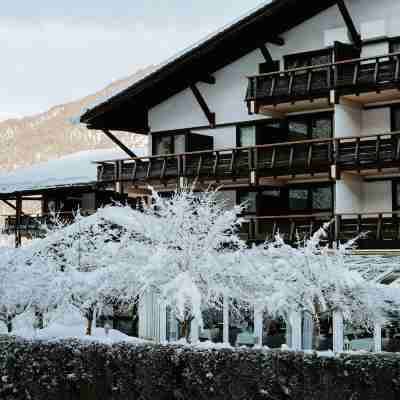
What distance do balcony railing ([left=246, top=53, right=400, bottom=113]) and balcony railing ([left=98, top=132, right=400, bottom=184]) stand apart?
156 cm

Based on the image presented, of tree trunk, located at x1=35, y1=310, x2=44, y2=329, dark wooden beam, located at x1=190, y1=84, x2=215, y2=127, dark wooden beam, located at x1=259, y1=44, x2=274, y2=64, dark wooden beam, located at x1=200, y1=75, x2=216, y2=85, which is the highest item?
dark wooden beam, located at x1=259, y1=44, x2=274, y2=64

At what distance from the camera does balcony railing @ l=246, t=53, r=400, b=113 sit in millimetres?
28000

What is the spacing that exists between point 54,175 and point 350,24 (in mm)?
18140

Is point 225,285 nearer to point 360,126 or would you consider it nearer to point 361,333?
point 361,333

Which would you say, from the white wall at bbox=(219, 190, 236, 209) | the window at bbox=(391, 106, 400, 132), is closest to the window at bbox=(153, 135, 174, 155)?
the white wall at bbox=(219, 190, 236, 209)

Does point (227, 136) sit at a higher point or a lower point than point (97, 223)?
higher

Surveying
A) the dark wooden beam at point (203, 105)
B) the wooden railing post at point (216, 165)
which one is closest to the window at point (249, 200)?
the wooden railing post at point (216, 165)

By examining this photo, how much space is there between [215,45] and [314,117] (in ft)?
13.9

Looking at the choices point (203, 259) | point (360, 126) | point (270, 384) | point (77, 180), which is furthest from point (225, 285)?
point (77, 180)

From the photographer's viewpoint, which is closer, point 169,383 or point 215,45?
point 169,383

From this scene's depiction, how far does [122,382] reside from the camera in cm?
1509

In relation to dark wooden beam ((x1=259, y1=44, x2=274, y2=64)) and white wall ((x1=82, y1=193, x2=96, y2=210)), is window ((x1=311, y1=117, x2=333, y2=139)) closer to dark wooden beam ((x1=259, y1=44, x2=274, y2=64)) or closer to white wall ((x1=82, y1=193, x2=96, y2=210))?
dark wooden beam ((x1=259, y1=44, x2=274, y2=64))

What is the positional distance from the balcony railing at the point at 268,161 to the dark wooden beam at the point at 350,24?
3172 mm

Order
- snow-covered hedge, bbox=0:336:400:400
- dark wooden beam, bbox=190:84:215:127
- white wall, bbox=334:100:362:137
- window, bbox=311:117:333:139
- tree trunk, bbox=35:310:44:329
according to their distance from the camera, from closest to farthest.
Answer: snow-covered hedge, bbox=0:336:400:400 < tree trunk, bbox=35:310:44:329 < white wall, bbox=334:100:362:137 < window, bbox=311:117:333:139 < dark wooden beam, bbox=190:84:215:127
